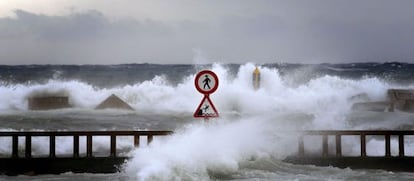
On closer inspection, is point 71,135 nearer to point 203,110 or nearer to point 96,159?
point 96,159

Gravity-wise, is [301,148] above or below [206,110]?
below

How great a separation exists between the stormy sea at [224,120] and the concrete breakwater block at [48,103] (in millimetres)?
453

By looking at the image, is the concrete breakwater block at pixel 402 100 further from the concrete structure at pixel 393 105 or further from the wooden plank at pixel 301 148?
the wooden plank at pixel 301 148

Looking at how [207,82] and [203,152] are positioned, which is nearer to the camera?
[207,82]

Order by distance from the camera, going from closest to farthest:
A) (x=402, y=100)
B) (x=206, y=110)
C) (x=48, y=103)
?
(x=206, y=110) < (x=48, y=103) < (x=402, y=100)

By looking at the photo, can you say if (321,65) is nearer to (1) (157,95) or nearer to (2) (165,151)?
(1) (157,95)

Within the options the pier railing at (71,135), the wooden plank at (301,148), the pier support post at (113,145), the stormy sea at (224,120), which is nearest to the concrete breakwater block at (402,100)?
the stormy sea at (224,120)

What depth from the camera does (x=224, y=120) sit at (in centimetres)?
2173

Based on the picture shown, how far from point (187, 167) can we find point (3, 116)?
61.2 feet

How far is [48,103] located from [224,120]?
13.6m

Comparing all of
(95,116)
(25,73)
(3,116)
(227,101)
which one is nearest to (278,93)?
(227,101)

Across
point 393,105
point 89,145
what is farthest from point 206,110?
point 393,105

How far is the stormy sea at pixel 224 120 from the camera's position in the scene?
46.6 feet

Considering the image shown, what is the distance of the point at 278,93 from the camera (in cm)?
3838
